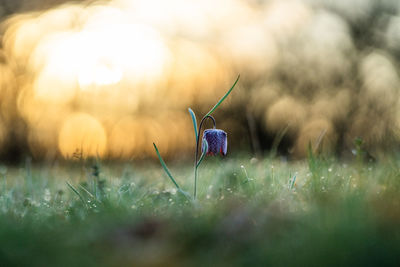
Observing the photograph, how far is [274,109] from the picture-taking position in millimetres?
6547

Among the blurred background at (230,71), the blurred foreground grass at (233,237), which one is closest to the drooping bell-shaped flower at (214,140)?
the blurred foreground grass at (233,237)

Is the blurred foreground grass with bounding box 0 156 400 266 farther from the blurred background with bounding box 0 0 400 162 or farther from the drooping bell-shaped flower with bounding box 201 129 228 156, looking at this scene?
the blurred background with bounding box 0 0 400 162

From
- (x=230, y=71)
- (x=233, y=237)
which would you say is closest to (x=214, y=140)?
(x=233, y=237)

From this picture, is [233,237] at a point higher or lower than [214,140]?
higher

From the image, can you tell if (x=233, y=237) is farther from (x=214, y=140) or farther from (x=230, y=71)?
(x=230, y=71)

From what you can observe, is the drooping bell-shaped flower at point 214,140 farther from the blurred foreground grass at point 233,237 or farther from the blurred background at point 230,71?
the blurred background at point 230,71

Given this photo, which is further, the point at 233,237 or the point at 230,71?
the point at 230,71

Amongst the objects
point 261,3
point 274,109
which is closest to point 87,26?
point 261,3

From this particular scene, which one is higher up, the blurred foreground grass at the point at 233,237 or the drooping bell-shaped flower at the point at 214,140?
the blurred foreground grass at the point at 233,237

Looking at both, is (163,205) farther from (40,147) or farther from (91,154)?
(40,147)

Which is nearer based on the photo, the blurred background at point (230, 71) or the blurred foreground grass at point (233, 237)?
the blurred foreground grass at point (233, 237)

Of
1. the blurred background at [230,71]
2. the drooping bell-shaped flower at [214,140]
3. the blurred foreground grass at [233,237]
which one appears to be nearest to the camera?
the blurred foreground grass at [233,237]

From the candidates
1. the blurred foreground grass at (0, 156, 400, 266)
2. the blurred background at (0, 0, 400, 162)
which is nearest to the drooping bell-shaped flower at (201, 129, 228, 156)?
the blurred foreground grass at (0, 156, 400, 266)

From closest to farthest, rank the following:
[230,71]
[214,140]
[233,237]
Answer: [233,237]
[214,140]
[230,71]
